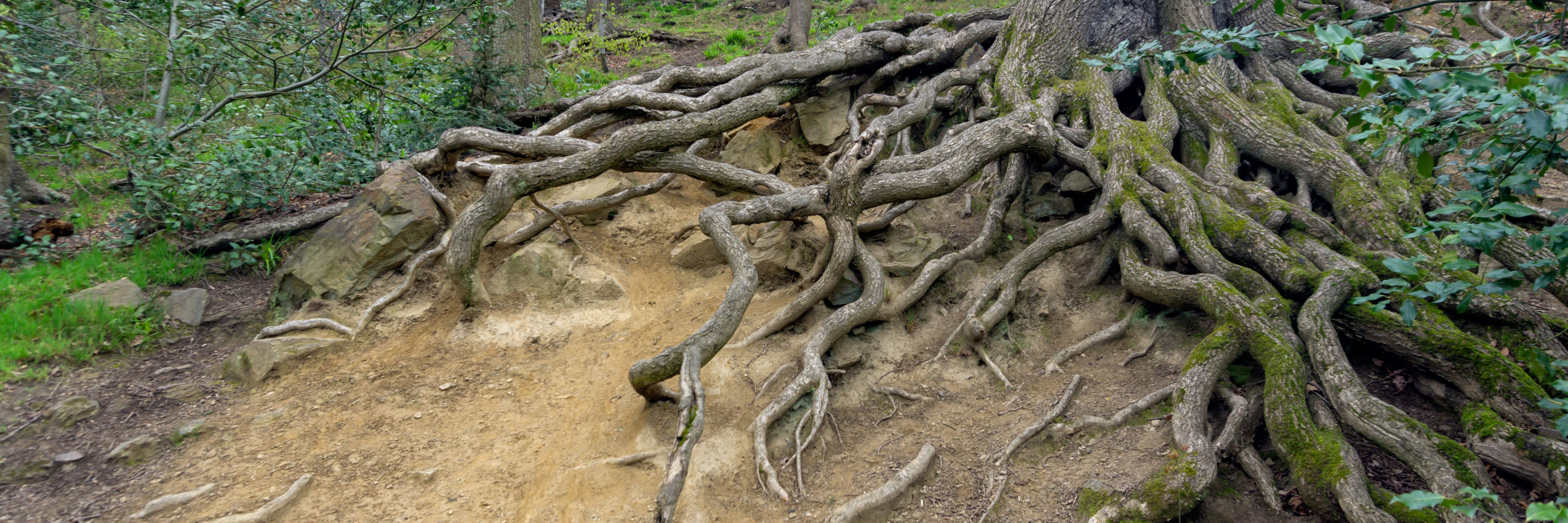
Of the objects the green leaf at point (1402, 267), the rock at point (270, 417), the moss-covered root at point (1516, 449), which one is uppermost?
the green leaf at point (1402, 267)

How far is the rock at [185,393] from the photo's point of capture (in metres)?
5.12

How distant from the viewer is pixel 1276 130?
5504mm

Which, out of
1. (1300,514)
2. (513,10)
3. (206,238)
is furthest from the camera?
(513,10)

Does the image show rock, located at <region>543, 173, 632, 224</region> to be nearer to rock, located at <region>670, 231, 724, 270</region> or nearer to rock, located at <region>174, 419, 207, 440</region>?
rock, located at <region>670, 231, 724, 270</region>

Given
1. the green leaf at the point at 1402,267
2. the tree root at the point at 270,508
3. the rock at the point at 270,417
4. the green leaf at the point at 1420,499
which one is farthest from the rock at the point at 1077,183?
the rock at the point at 270,417

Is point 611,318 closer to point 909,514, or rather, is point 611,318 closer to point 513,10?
point 909,514

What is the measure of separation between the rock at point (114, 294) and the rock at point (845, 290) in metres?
5.39

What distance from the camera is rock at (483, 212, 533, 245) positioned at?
6641 mm

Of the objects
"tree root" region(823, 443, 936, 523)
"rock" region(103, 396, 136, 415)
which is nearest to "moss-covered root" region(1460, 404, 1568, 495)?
"tree root" region(823, 443, 936, 523)

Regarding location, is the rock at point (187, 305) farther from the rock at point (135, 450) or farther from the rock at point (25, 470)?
the rock at point (25, 470)

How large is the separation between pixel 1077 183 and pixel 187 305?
7.28m

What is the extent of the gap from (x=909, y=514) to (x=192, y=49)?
685 centimetres

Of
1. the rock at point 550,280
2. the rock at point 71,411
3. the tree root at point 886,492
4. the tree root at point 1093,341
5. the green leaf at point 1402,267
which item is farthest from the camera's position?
the rock at point 550,280

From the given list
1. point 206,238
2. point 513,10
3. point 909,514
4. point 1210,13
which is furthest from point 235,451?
point 1210,13
